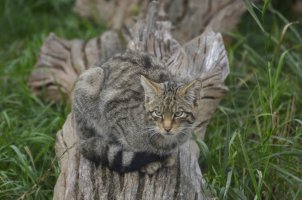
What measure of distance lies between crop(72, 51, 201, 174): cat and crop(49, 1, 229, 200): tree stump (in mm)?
95

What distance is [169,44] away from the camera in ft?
21.3

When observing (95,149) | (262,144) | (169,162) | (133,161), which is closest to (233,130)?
(262,144)

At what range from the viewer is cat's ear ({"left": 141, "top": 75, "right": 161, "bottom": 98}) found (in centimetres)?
470

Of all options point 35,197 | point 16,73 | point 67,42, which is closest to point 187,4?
point 67,42

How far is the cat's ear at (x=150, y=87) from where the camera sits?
185 inches

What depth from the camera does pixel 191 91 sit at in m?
4.77

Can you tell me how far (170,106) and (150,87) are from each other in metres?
0.21

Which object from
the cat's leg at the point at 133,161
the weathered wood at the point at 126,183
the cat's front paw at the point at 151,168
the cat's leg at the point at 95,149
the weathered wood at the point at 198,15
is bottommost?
the weathered wood at the point at 126,183

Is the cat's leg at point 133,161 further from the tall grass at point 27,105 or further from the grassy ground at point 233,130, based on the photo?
the tall grass at point 27,105

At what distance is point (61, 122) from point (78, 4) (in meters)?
2.99

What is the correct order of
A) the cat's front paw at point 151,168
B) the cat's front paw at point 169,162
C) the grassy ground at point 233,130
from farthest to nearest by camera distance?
the grassy ground at point 233,130, the cat's front paw at point 169,162, the cat's front paw at point 151,168

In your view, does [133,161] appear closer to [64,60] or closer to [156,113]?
[156,113]

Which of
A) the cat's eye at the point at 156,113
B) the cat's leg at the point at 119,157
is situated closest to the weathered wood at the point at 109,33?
the cat's leg at the point at 119,157

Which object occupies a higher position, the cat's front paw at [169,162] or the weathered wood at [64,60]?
the weathered wood at [64,60]
